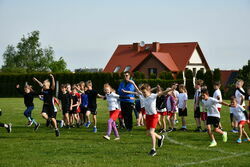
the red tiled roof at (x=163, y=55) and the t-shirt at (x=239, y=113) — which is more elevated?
the red tiled roof at (x=163, y=55)

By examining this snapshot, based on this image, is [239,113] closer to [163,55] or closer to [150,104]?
[150,104]

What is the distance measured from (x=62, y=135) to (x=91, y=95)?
8.28 feet

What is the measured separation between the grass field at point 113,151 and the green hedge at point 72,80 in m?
37.7

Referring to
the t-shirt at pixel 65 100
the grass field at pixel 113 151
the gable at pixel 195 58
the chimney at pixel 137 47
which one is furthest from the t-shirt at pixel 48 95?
the chimney at pixel 137 47

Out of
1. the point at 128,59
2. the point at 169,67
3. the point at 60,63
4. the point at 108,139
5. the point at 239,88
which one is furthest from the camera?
the point at 60,63

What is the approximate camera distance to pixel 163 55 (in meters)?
67.4

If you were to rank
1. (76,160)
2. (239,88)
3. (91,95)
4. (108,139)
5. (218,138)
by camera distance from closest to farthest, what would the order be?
(76,160)
(108,139)
(218,138)
(239,88)
(91,95)

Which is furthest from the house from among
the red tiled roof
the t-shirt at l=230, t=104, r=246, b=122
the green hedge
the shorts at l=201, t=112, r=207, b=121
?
the t-shirt at l=230, t=104, r=246, b=122

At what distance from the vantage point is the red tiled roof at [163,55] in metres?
66.9

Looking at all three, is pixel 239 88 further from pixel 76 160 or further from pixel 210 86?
pixel 210 86

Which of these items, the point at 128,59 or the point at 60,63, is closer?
the point at 128,59

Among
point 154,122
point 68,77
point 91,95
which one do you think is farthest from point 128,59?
point 154,122

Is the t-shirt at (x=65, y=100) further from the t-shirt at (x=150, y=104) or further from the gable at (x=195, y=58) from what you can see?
the gable at (x=195, y=58)

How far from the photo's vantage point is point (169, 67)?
65000mm
